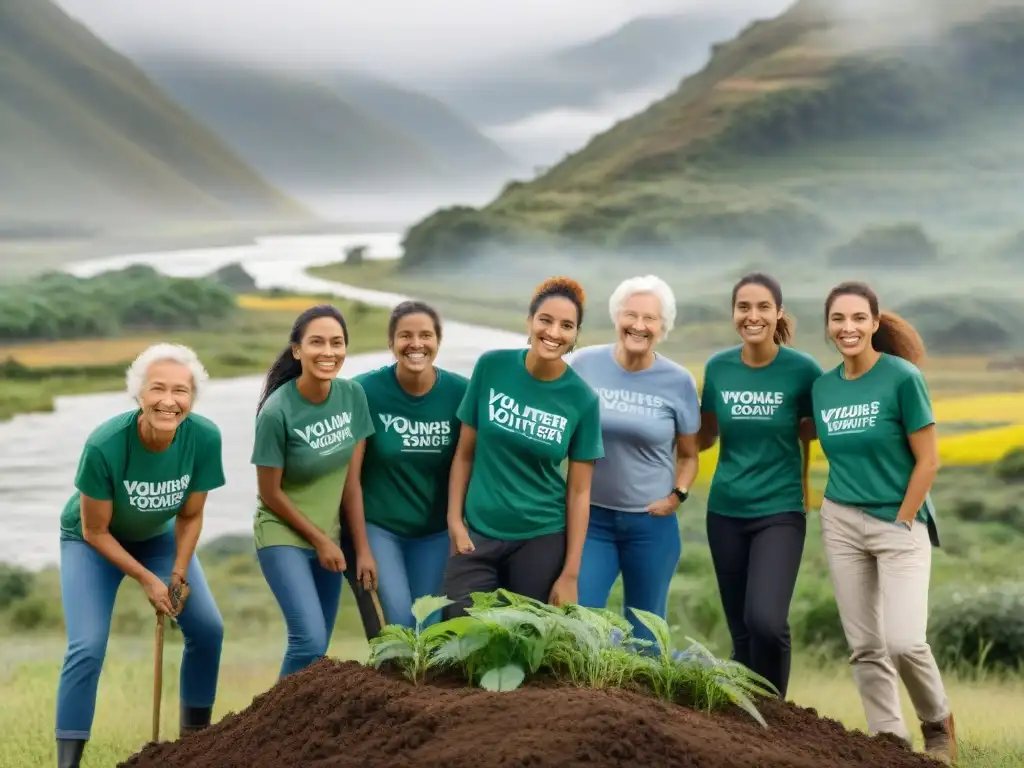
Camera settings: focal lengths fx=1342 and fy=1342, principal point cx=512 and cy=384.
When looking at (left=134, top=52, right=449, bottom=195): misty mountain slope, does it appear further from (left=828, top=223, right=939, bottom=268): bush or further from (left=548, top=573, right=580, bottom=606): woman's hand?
(left=548, top=573, right=580, bottom=606): woman's hand

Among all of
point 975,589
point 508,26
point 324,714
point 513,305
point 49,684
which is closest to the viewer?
point 324,714

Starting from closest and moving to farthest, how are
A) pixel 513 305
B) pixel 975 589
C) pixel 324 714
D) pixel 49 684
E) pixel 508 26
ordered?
pixel 324 714 < pixel 49 684 < pixel 975 589 < pixel 513 305 < pixel 508 26

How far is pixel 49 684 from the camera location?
7.12 metres

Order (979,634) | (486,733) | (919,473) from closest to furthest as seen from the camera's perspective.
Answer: (486,733)
(919,473)
(979,634)

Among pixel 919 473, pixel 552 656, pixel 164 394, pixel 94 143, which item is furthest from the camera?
pixel 94 143

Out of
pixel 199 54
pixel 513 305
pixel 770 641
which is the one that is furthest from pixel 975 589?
pixel 199 54

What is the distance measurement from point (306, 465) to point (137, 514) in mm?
530

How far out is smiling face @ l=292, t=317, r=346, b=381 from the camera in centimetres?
417

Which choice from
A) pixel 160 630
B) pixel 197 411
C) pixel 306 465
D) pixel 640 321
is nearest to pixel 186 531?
pixel 160 630

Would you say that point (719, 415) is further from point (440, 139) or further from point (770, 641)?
point (440, 139)

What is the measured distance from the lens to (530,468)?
13.8 feet

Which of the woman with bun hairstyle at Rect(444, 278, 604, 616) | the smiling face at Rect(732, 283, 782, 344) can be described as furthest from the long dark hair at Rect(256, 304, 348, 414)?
the smiling face at Rect(732, 283, 782, 344)

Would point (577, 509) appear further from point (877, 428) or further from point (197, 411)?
point (197, 411)

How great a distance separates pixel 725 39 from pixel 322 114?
3585 mm
